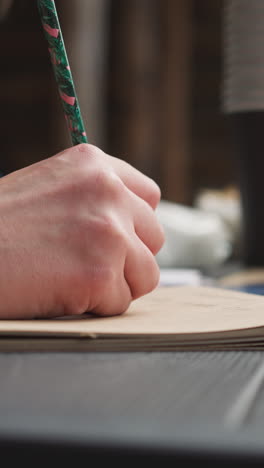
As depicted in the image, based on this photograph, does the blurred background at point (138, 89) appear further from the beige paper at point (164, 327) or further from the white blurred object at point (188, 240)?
the beige paper at point (164, 327)

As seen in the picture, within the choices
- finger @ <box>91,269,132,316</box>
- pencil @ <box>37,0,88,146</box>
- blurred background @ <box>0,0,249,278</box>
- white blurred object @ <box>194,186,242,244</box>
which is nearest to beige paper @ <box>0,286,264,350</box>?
finger @ <box>91,269,132,316</box>

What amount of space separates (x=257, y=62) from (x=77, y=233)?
728mm

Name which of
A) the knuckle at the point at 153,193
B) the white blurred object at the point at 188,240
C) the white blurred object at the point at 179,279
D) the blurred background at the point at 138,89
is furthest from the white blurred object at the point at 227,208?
the blurred background at the point at 138,89

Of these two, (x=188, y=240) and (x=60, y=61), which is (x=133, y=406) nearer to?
(x=60, y=61)

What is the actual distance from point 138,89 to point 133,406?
372 cm

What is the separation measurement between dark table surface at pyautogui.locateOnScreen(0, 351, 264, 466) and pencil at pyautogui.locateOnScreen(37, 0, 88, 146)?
0.19 meters

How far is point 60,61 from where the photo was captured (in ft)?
1.39

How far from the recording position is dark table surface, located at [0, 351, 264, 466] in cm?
19

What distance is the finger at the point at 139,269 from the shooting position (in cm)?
40

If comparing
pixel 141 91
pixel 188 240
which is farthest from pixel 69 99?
pixel 141 91

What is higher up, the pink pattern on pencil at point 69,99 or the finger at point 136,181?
the pink pattern on pencil at point 69,99

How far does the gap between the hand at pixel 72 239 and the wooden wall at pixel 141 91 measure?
286 cm

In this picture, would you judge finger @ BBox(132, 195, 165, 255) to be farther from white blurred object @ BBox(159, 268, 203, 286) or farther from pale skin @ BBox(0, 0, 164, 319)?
white blurred object @ BBox(159, 268, 203, 286)

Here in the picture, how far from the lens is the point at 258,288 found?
73 centimetres
